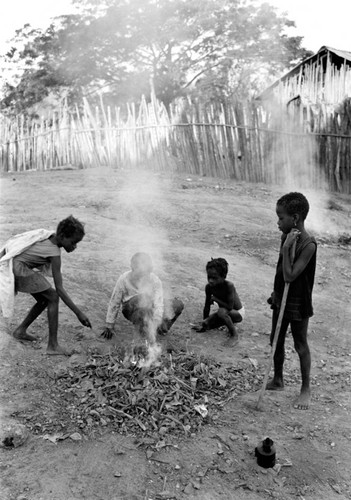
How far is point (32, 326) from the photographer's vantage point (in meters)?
4.11

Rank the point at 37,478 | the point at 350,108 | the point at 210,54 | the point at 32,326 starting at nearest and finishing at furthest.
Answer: the point at 37,478 → the point at 32,326 → the point at 350,108 → the point at 210,54

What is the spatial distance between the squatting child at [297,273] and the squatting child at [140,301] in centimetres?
112

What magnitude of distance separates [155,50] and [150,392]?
1257cm

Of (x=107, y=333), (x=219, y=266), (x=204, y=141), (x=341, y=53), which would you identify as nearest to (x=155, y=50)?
(x=204, y=141)

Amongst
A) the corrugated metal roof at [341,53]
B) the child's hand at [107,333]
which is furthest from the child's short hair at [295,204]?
the corrugated metal roof at [341,53]

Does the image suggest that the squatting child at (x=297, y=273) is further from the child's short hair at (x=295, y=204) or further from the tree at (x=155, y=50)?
the tree at (x=155, y=50)

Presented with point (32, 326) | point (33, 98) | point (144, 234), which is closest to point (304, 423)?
point (32, 326)

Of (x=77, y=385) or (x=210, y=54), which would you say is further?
(x=210, y=54)

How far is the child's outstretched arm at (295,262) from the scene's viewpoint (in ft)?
10.3

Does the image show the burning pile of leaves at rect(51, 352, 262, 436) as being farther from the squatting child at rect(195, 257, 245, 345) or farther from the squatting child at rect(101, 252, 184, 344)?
the squatting child at rect(195, 257, 245, 345)

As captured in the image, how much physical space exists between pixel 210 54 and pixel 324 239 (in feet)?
36.0

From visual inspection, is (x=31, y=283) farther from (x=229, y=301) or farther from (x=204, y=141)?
(x=204, y=141)

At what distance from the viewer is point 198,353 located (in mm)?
4043

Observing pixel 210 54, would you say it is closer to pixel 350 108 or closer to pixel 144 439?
pixel 350 108
